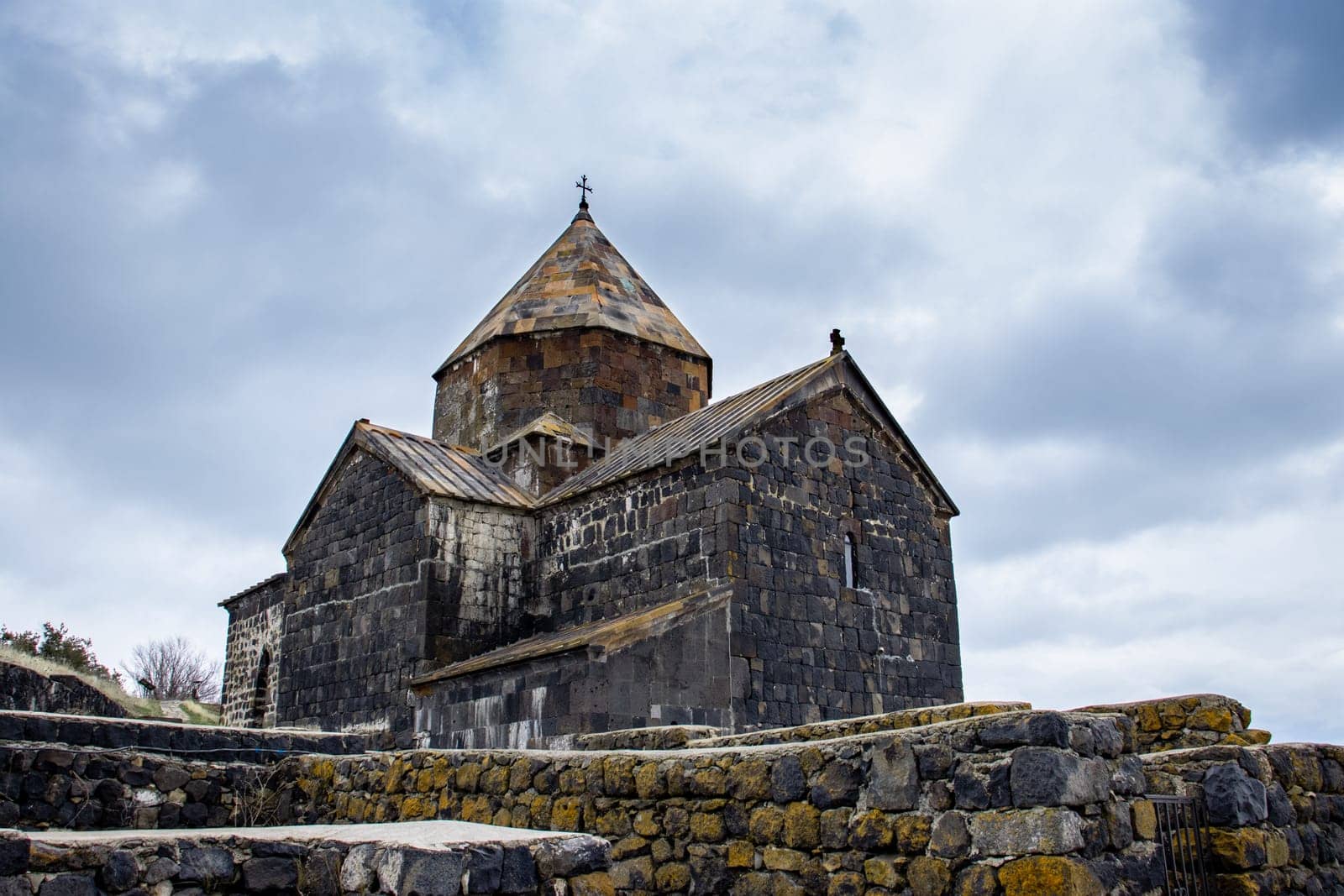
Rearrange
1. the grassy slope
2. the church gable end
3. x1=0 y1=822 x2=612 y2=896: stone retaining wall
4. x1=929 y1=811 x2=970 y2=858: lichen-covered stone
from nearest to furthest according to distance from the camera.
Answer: x1=0 y1=822 x2=612 y2=896: stone retaining wall
x1=929 y1=811 x2=970 y2=858: lichen-covered stone
the church gable end
the grassy slope

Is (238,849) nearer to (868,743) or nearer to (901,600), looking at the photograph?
(868,743)

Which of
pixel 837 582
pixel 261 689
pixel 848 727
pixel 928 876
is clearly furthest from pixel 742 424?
pixel 261 689

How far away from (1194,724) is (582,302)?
9.94 meters

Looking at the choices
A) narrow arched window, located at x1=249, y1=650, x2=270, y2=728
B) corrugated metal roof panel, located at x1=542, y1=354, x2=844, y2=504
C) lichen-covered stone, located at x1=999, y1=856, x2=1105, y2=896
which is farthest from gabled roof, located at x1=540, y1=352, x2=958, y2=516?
lichen-covered stone, located at x1=999, y1=856, x2=1105, y2=896

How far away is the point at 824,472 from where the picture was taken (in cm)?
1048

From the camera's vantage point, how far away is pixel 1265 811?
4.57 meters

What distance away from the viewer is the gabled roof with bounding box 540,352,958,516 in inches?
399

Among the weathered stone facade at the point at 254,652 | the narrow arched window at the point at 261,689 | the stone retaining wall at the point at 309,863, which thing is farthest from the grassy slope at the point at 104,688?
the stone retaining wall at the point at 309,863

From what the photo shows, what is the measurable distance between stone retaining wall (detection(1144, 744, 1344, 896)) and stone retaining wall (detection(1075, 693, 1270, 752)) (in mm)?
235

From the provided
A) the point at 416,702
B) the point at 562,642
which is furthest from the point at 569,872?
the point at 416,702

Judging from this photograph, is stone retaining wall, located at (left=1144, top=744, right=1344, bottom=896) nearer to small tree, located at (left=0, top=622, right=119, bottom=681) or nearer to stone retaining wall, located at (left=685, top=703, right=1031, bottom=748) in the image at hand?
stone retaining wall, located at (left=685, top=703, right=1031, bottom=748)

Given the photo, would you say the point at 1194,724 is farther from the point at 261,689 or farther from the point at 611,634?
the point at 261,689

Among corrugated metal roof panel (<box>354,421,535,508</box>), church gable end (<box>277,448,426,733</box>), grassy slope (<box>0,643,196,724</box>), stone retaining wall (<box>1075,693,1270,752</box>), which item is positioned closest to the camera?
stone retaining wall (<box>1075,693,1270,752</box>)

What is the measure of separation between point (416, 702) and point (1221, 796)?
7333 mm
